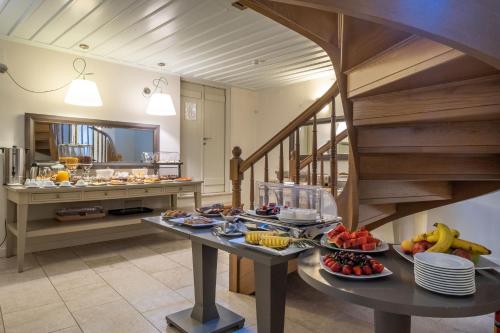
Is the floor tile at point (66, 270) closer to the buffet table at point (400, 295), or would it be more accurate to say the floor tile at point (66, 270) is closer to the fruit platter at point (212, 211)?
the fruit platter at point (212, 211)

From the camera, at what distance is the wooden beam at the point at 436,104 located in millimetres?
1515

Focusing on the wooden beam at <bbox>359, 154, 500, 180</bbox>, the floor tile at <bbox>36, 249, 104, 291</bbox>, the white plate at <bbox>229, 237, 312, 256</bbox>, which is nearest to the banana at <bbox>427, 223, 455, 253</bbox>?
the white plate at <bbox>229, 237, 312, 256</bbox>

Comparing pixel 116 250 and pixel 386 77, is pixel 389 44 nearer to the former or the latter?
pixel 386 77

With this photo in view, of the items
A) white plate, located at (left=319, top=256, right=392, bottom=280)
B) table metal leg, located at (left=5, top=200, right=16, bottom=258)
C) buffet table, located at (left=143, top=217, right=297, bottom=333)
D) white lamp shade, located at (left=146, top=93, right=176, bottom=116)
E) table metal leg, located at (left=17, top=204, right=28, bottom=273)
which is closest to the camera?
white plate, located at (left=319, top=256, right=392, bottom=280)

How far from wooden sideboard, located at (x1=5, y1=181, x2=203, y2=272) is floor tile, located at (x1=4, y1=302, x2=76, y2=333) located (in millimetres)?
962

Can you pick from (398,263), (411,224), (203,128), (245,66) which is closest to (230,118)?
(203,128)

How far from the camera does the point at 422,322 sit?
7.47 feet

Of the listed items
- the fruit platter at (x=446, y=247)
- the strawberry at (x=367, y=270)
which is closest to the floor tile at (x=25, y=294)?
the strawberry at (x=367, y=270)

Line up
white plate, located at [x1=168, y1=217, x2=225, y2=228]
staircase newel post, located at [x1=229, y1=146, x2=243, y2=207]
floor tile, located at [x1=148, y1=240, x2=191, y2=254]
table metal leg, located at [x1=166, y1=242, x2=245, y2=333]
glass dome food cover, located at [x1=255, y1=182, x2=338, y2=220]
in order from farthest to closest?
floor tile, located at [x1=148, y1=240, x2=191, y2=254] < staircase newel post, located at [x1=229, y1=146, x2=243, y2=207] < table metal leg, located at [x1=166, y1=242, x2=245, y2=333] < glass dome food cover, located at [x1=255, y1=182, x2=338, y2=220] < white plate, located at [x1=168, y1=217, x2=225, y2=228]

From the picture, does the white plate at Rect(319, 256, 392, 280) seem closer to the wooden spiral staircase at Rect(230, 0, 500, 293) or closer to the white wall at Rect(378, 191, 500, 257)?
the wooden spiral staircase at Rect(230, 0, 500, 293)

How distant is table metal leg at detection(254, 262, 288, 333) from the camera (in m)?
1.53

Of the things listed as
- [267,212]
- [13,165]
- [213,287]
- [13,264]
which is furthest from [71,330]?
[13,165]

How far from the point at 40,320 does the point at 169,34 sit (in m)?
2.69

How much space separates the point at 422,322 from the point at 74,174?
379 cm
